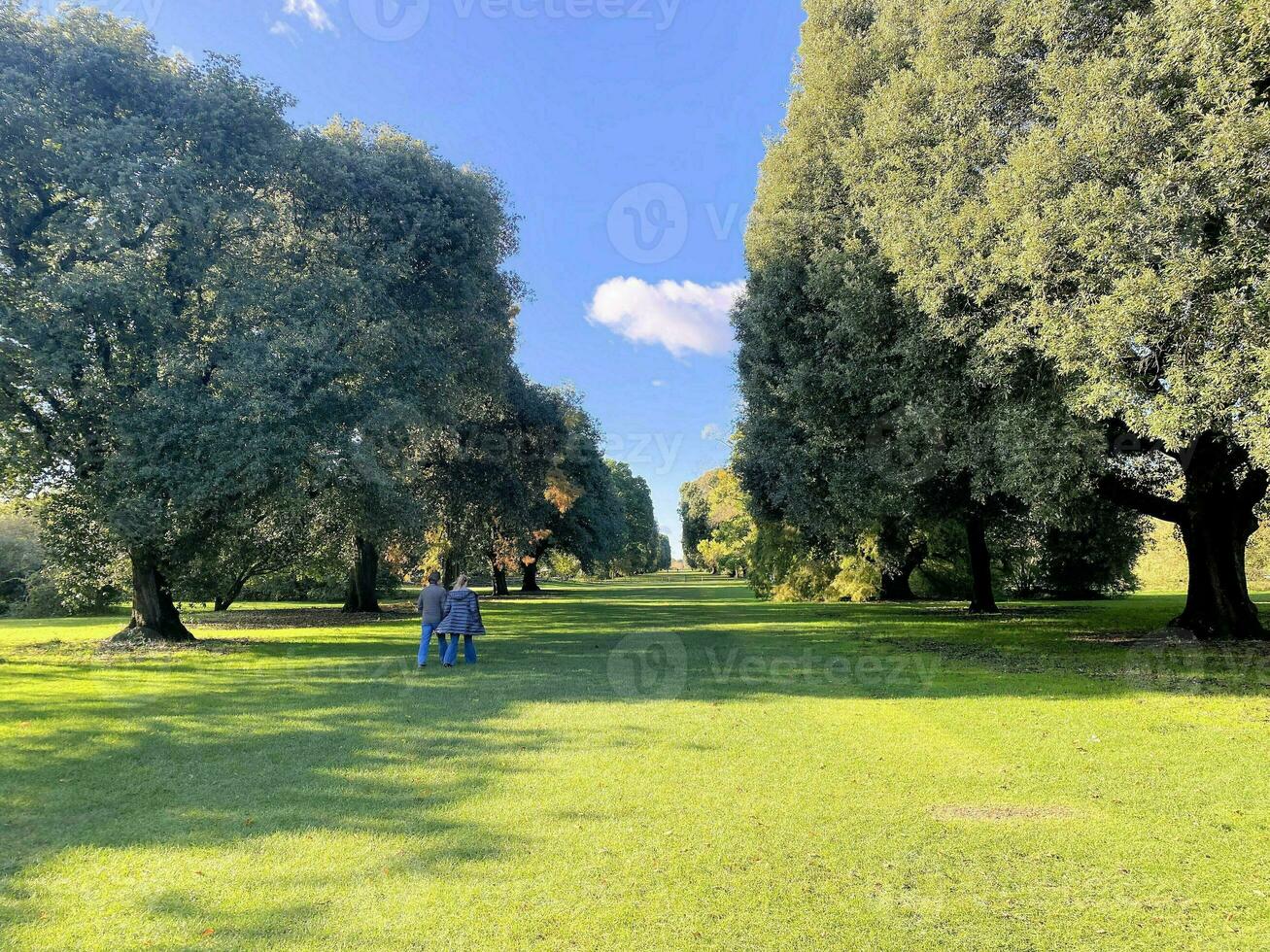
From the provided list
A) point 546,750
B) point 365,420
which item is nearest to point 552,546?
point 365,420

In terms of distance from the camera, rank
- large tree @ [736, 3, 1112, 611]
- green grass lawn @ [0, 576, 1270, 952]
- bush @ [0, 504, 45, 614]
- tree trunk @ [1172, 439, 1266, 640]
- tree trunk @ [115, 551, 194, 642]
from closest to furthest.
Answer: green grass lawn @ [0, 576, 1270, 952], large tree @ [736, 3, 1112, 611], tree trunk @ [1172, 439, 1266, 640], tree trunk @ [115, 551, 194, 642], bush @ [0, 504, 45, 614]

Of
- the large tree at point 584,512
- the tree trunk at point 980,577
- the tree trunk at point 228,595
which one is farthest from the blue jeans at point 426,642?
the large tree at point 584,512

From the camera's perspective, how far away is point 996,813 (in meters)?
5.14

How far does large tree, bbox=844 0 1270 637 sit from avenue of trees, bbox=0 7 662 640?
37.7ft

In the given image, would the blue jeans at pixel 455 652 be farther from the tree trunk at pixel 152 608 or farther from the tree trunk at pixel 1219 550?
the tree trunk at pixel 1219 550

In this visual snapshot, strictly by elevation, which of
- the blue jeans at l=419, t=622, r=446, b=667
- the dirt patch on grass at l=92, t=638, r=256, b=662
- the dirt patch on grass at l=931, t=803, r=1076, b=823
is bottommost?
the dirt patch on grass at l=931, t=803, r=1076, b=823

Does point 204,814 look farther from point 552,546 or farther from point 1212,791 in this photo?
point 552,546

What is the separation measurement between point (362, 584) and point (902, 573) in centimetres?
2463

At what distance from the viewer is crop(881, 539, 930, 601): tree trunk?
100 feet

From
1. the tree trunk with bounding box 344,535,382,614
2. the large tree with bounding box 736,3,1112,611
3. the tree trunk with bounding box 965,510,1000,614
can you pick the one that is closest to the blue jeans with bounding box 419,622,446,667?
the large tree with bounding box 736,3,1112,611

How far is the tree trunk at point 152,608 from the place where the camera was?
16.3 metres

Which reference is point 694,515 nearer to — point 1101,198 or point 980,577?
point 980,577

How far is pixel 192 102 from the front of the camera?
14547mm

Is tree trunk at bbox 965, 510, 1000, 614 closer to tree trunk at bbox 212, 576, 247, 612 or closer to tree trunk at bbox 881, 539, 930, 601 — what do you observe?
tree trunk at bbox 881, 539, 930, 601
